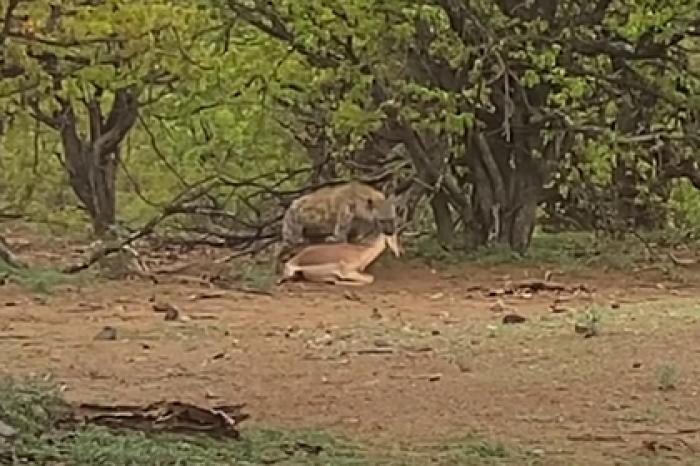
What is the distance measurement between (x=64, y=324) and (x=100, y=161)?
12.7m

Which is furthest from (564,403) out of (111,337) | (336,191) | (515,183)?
(515,183)

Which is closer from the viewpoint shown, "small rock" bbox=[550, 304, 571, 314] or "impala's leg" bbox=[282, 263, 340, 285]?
"small rock" bbox=[550, 304, 571, 314]

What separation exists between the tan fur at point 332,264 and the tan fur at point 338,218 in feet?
1.08

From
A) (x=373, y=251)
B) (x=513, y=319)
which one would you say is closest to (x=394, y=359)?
(x=513, y=319)

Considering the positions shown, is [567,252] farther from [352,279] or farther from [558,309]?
[558,309]

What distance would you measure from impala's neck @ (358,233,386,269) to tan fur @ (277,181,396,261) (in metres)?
0.10

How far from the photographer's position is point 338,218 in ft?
54.1

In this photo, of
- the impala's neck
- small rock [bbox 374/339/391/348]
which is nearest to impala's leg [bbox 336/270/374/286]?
the impala's neck

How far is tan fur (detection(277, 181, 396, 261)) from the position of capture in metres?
16.5

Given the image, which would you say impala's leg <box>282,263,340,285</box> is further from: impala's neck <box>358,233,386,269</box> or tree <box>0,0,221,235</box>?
tree <box>0,0,221,235</box>

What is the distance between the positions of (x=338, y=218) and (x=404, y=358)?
6.26 metres

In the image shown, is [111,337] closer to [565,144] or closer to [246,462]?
[246,462]

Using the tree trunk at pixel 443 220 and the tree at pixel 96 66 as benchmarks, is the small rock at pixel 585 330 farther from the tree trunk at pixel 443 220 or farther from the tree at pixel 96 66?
the tree trunk at pixel 443 220

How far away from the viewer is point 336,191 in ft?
54.9
